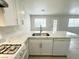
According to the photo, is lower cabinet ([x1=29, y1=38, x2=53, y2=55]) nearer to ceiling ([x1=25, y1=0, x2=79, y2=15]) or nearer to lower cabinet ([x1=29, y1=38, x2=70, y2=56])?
lower cabinet ([x1=29, y1=38, x2=70, y2=56])

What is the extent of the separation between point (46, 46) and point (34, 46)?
1.48 ft

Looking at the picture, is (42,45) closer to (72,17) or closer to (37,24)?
(37,24)

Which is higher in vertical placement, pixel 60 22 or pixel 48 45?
Answer: pixel 60 22

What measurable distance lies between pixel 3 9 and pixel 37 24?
649 centimetres

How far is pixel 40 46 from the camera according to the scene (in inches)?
107

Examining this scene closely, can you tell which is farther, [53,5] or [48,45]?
[53,5]

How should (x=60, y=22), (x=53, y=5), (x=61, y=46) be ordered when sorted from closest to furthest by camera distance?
1. (x=61, y=46)
2. (x=53, y=5)
3. (x=60, y=22)

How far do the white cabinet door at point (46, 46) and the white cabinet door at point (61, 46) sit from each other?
0.50 feet

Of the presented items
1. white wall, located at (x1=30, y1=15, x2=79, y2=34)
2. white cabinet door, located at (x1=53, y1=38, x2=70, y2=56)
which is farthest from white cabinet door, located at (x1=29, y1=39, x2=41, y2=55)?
white wall, located at (x1=30, y1=15, x2=79, y2=34)

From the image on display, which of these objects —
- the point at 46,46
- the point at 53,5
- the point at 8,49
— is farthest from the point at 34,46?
the point at 53,5

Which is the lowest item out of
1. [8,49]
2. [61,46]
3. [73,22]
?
[61,46]

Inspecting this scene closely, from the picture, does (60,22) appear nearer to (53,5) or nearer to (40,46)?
(53,5)

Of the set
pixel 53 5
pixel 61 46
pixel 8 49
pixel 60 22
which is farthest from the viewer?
pixel 60 22

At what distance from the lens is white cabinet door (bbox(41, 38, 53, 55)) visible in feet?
8.83
